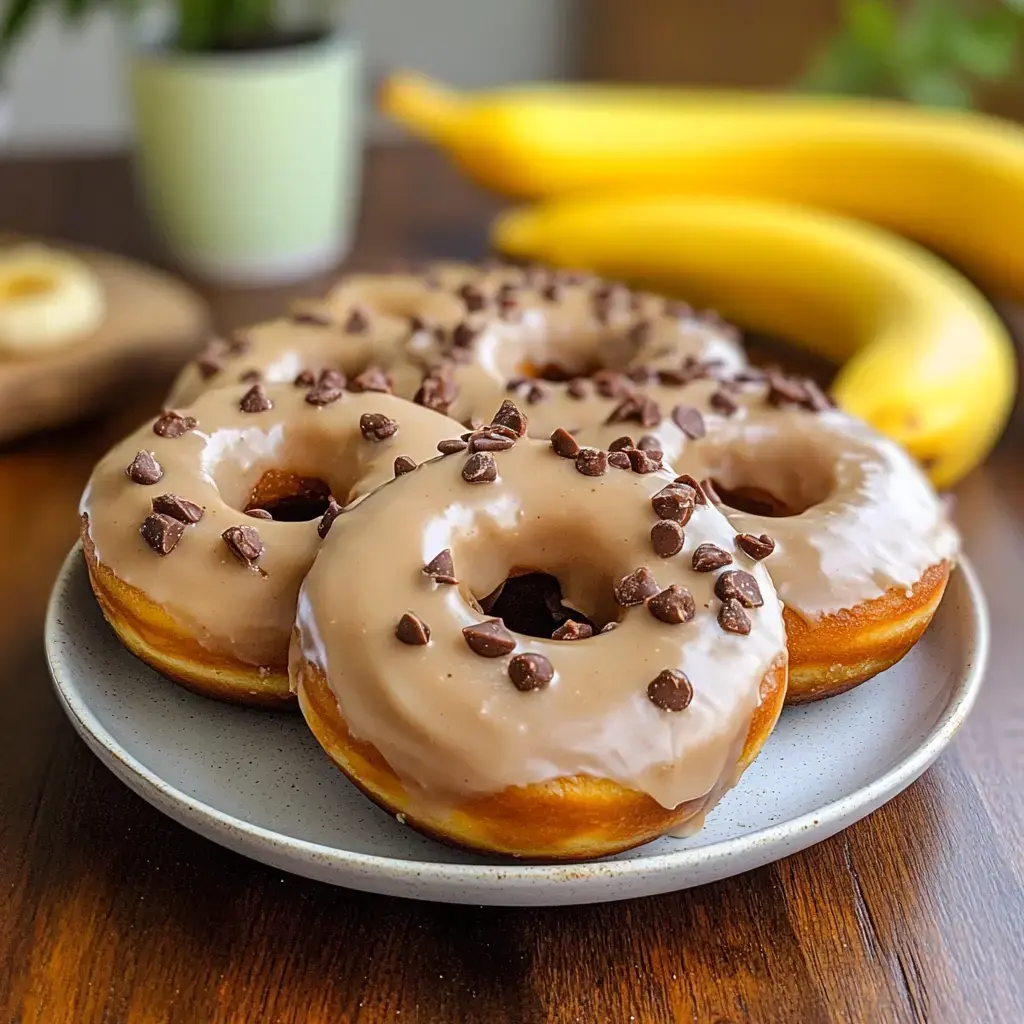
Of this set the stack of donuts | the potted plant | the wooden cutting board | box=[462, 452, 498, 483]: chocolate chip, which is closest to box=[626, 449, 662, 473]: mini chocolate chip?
the stack of donuts

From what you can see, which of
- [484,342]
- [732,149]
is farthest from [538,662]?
[732,149]

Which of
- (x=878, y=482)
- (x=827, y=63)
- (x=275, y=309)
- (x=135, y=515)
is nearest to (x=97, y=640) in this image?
(x=135, y=515)

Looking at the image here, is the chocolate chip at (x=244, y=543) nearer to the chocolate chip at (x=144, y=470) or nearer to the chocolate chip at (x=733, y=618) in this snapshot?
the chocolate chip at (x=144, y=470)

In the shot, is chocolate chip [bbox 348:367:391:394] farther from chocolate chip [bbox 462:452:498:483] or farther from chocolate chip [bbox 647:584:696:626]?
chocolate chip [bbox 647:584:696:626]

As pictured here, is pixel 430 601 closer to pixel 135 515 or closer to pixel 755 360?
pixel 135 515

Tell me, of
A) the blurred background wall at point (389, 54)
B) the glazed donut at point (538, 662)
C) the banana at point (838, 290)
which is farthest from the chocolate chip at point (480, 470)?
the blurred background wall at point (389, 54)

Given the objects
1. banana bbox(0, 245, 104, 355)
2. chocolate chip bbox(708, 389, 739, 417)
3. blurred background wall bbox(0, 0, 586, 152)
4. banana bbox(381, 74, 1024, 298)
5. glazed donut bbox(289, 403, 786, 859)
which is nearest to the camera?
glazed donut bbox(289, 403, 786, 859)
